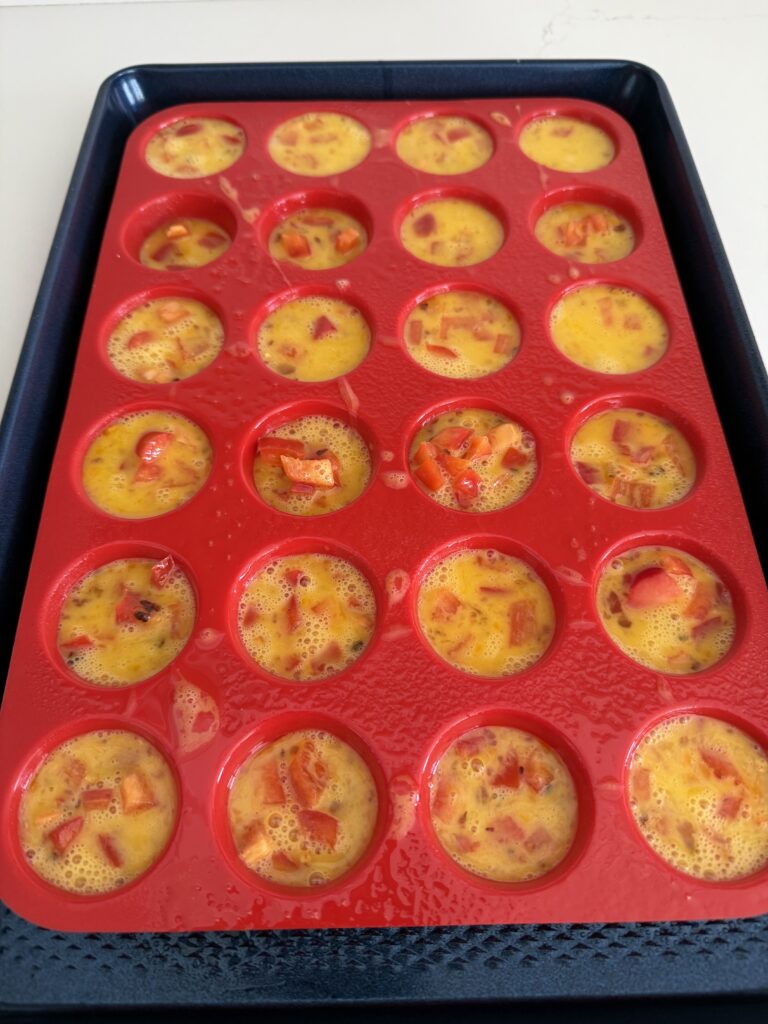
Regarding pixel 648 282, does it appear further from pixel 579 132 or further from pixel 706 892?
pixel 706 892

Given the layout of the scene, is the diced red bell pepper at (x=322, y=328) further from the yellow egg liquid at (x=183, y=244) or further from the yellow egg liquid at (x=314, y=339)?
the yellow egg liquid at (x=183, y=244)

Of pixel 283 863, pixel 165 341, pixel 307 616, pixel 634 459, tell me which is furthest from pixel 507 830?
pixel 165 341

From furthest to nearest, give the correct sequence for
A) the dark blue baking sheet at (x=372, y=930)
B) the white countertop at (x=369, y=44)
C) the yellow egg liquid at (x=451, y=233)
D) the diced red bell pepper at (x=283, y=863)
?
the white countertop at (x=369, y=44) < the yellow egg liquid at (x=451, y=233) < the diced red bell pepper at (x=283, y=863) < the dark blue baking sheet at (x=372, y=930)

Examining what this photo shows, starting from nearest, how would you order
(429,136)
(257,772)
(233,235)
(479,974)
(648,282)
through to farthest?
(479,974)
(257,772)
(648,282)
(233,235)
(429,136)

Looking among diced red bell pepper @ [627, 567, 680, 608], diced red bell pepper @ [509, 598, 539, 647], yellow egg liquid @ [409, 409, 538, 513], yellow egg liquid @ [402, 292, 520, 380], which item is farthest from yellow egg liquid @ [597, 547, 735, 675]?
yellow egg liquid @ [402, 292, 520, 380]

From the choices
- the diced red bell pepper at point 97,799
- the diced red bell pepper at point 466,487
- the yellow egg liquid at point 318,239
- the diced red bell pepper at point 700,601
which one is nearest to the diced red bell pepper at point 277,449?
the diced red bell pepper at point 466,487

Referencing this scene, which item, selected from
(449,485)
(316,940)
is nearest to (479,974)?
(316,940)
